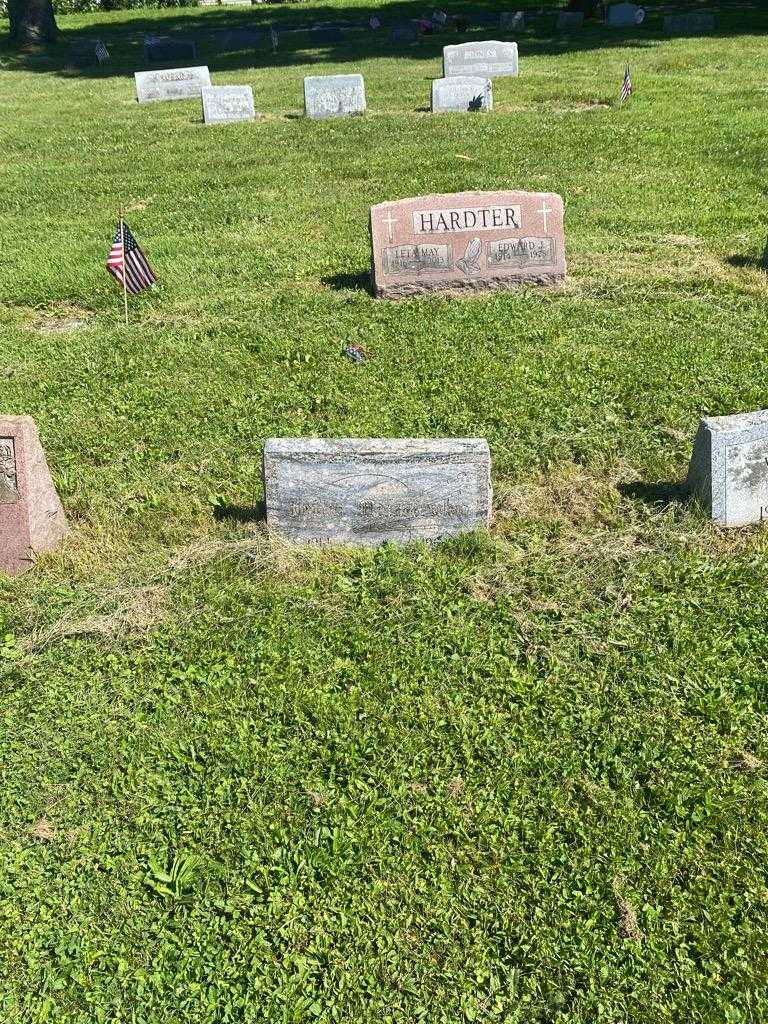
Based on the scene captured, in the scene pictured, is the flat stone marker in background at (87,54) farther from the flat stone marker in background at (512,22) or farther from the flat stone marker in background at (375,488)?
the flat stone marker in background at (375,488)

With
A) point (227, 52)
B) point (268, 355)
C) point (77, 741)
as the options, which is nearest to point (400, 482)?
point (77, 741)

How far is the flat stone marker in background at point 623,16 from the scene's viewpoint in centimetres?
2734

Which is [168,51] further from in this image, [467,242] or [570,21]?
[467,242]

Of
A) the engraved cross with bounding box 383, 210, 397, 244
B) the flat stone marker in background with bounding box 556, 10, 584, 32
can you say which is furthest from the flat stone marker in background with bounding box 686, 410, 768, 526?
the flat stone marker in background with bounding box 556, 10, 584, 32

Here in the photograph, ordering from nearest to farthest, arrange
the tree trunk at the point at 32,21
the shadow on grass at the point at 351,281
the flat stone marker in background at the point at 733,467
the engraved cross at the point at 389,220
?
the flat stone marker in background at the point at 733,467, the engraved cross at the point at 389,220, the shadow on grass at the point at 351,281, the tree trunk at the point at 32,21

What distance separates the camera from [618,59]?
2253cm

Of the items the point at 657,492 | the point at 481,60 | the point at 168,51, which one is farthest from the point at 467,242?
the point at 168,51

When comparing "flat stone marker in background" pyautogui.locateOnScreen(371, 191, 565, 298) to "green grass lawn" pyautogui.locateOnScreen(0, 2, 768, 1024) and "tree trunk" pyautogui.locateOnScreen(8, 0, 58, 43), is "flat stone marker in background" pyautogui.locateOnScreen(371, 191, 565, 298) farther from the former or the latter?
"tree trunk" pyautogui.locateOnScreen(8, 0, 58, 43)

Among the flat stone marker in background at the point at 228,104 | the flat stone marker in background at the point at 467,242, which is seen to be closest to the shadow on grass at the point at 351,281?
the flat stone marker in background at the point at 467,242

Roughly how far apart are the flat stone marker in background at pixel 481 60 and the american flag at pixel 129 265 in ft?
47.5

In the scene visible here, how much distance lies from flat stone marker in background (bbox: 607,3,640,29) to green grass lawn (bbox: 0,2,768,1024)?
21034 mm

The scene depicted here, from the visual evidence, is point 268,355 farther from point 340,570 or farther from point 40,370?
point 340,570

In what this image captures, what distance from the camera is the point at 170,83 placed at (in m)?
22.2

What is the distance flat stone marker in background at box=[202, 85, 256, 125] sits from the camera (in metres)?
19.0
